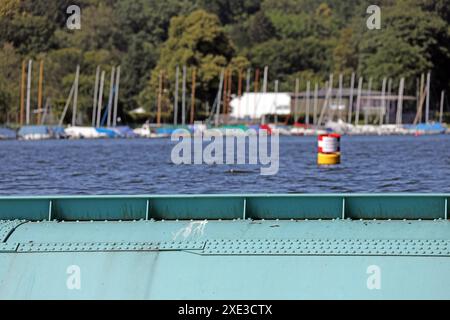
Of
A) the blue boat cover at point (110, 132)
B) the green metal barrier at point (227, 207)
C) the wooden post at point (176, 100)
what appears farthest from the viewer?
the wooden post at point (176, 100)

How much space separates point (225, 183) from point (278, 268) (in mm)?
38144

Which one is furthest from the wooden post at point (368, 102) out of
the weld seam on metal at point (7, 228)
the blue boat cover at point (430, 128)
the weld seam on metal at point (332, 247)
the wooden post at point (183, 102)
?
the weld seam on metal at point (332, 247)

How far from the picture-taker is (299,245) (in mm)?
12453

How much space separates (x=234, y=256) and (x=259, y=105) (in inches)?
6494

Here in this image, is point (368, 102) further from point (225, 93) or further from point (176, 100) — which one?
point (176, 100)

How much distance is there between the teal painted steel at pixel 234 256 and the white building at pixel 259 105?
150 metres

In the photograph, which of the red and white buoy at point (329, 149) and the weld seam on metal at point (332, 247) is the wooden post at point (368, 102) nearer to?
the red and white buoy at point (329, 149)

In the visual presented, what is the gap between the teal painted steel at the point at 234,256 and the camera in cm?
1214

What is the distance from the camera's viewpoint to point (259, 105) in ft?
581

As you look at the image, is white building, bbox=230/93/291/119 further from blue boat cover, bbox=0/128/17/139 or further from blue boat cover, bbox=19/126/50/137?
blue boat cover, bbox=0/128/17/139

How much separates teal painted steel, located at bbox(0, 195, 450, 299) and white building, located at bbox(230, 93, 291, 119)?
150073 millimetres

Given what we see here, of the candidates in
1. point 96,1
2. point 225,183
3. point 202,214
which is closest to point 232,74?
point 96,1

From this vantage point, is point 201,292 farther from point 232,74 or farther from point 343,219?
point 232,74

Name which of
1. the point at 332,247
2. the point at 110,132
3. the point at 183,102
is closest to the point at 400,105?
the point at 183,102
